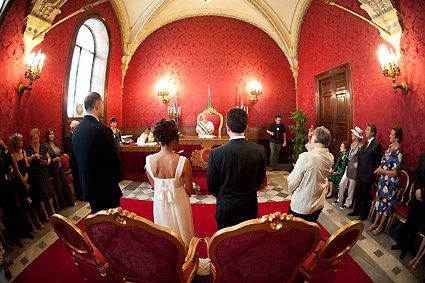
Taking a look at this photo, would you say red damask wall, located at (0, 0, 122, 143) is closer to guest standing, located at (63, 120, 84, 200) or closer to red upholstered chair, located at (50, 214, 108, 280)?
guest standing, located at (63, 120, 84, 200)

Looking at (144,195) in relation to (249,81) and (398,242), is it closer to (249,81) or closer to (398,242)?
(398,242)

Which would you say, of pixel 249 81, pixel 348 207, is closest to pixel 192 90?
pixel 249 81

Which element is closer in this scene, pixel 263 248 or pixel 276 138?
pixel 263 248

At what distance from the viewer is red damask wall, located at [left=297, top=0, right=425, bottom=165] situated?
12.5 feet

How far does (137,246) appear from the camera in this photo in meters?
1.52

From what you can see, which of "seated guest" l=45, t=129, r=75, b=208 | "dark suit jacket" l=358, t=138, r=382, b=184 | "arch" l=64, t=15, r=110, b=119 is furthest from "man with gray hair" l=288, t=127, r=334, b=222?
"arch" l=64, t=15, r=110, b=119

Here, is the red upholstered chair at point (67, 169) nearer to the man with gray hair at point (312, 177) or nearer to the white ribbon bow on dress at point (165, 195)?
the white ribbon bow on dress at point (165, 195)

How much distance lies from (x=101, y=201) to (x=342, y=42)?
5.50m

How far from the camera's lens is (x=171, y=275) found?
1600 mm

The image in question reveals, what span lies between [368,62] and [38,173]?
5456 millimetres

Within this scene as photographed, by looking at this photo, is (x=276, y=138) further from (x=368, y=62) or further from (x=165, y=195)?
(x=165, y=195)

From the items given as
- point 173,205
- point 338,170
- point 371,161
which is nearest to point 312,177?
point 173,205

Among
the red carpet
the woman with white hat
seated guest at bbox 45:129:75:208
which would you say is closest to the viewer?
the red carpet

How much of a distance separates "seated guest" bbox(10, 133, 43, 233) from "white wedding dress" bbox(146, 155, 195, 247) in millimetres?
2178
